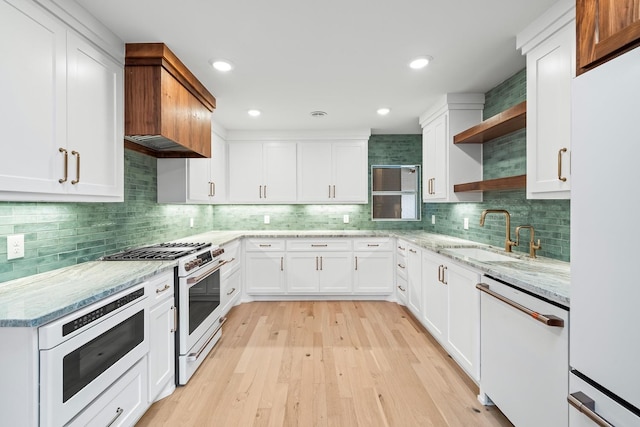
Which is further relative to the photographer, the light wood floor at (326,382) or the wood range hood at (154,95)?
the wood range hood at (154,95)

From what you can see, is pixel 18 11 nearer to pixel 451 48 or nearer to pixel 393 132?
pixel 451 48

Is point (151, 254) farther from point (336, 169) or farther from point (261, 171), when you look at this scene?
point (336, 169)

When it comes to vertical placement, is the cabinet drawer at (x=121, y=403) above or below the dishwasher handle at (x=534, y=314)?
below

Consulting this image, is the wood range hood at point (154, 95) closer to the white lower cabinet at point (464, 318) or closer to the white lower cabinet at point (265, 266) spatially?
the white lower cabinet at point (265, 266)

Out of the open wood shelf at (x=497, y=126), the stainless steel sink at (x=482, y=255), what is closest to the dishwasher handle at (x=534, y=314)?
the stainless steel sink at (x=482, y=255)

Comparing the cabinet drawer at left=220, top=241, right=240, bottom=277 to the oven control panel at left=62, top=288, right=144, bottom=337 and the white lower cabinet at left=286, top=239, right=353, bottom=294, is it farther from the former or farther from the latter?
the oven control panel at left=62, top=288, right=144, bottom=337

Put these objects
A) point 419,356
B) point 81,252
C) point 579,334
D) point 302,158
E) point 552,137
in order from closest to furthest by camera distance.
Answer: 1. point 579,334
2. point 552,137
3. point 81,252
4. point 419,356
5. point 302,158

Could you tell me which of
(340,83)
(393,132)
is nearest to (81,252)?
(340,83)

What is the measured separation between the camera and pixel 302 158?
14.8 ft

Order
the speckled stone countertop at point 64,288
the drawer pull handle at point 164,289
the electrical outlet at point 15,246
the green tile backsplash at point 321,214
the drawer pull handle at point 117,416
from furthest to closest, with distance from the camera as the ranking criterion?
the green tile backsplash at point 321,214, the drawer pull handle at point 164,289, the electrical outlet at point 15,246, the drawer pull handle at point 117,416, the speckled stone countertop at point 64,288

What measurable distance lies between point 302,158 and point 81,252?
293 centimetres

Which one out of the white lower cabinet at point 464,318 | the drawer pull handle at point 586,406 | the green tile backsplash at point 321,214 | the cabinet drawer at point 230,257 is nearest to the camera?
the drawer pull handle at point 586,406

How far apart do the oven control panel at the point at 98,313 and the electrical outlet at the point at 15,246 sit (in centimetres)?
64

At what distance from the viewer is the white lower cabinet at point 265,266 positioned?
4.19 metres
